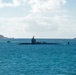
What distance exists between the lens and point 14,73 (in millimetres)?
62125

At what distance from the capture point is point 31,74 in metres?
62.5

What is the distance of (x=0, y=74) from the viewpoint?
194ft

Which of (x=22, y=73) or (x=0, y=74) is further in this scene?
(x=22, y=73)

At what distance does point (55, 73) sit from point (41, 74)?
3.10 metres

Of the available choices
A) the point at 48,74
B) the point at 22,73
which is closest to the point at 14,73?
the point at 22,73

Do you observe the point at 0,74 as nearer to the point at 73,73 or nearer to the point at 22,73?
the point at 22,73

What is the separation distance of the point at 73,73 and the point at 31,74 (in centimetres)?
921

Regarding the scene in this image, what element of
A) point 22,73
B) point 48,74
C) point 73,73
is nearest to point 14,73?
point 22,73

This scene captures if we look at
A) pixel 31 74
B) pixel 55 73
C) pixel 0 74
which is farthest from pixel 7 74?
pixel 55 73

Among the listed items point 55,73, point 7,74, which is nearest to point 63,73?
point 55,73

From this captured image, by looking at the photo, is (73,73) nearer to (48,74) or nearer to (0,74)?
(48,74)

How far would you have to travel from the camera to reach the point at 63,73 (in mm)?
62469

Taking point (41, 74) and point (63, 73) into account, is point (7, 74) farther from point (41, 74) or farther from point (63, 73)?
point (63, 73)

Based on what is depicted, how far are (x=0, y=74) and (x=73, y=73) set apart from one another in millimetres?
15985
